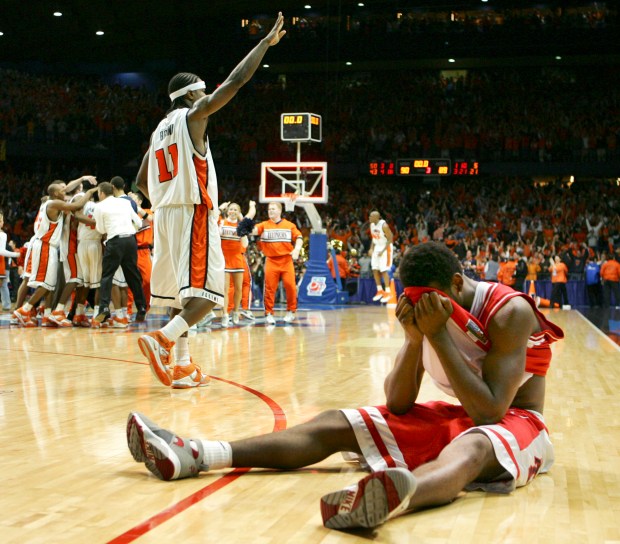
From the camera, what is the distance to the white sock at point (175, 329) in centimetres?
567

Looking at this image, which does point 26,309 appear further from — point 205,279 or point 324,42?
point 324,42

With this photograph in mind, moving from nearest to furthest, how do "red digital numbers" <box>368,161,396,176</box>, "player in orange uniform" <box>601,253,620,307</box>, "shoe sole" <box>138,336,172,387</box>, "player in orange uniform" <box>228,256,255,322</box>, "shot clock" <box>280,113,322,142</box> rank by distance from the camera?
"shoe sole" <box>138,336,172,387</box> < "player in orange uniform" <box>228,256,255,322</box> < "shot clock" <box>280,113,322,142</box> < "player in orange uniform" <box>601,253,620,307</box> < "red digital numbers" <box>368,161,396,176</box>

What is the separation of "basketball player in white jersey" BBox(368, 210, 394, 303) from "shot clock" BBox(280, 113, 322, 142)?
2.24 m

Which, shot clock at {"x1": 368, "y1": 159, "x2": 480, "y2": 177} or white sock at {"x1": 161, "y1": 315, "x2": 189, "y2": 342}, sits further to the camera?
shot clock at {"x1": 368, "y1": 159, "x2": 480, "y2": 177}

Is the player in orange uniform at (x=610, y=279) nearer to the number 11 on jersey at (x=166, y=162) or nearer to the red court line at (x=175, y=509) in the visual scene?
the number 11 on jersey at (x=166, y=162)

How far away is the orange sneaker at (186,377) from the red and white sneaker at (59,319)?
→ 598 cm

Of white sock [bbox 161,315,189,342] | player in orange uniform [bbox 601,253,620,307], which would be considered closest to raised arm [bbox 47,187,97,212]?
white sock [bbox 161,315,189,342]

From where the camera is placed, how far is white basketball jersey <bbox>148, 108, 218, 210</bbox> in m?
6.05

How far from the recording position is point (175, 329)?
5.72m

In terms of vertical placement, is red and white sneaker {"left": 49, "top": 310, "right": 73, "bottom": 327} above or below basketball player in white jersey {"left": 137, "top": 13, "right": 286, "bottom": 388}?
below

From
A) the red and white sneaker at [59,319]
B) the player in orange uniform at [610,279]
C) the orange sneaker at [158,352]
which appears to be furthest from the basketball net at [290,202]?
the orange sneaker at [158,352]

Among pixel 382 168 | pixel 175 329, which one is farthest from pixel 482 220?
pixel 175 329

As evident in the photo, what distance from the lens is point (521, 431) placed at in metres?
3.29

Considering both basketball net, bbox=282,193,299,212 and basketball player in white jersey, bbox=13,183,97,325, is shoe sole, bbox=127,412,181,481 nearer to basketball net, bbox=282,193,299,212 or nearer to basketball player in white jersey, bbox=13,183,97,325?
basketball player in white jersey, bbox=13,183,97,325
